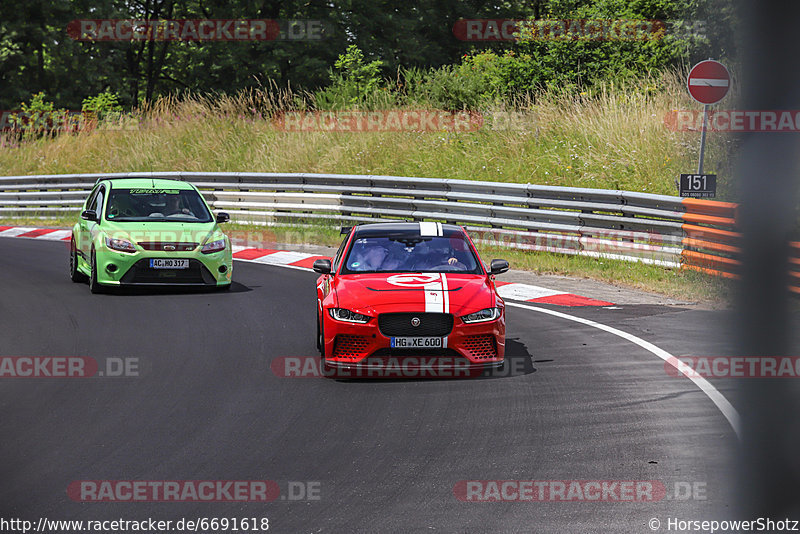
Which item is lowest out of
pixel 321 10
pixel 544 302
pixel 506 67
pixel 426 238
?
pixel 544 302

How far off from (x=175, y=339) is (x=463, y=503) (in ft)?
21.6

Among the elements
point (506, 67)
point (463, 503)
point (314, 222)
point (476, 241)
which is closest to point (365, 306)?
point (463, 503)

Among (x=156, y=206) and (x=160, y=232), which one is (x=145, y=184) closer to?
(x=156, y=206)

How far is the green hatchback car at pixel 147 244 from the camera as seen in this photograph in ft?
49.5

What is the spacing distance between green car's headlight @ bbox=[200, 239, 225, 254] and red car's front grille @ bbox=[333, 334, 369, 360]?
6.17 m

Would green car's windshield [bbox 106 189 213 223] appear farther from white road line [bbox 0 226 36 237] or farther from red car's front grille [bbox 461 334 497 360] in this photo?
white road line [bbox 0 226 36 237]

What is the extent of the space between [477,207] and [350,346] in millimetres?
10868

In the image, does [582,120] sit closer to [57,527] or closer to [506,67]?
[506,67]

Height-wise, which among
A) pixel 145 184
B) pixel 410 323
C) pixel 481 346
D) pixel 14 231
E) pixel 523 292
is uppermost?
pixel 145 184

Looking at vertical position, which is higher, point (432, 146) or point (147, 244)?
point (432, 146)

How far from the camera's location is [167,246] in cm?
1516

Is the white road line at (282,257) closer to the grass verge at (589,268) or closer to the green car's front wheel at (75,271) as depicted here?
the grass verge at (589,268)

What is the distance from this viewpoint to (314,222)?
24.0 meters


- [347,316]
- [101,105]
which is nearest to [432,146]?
[347,316]
